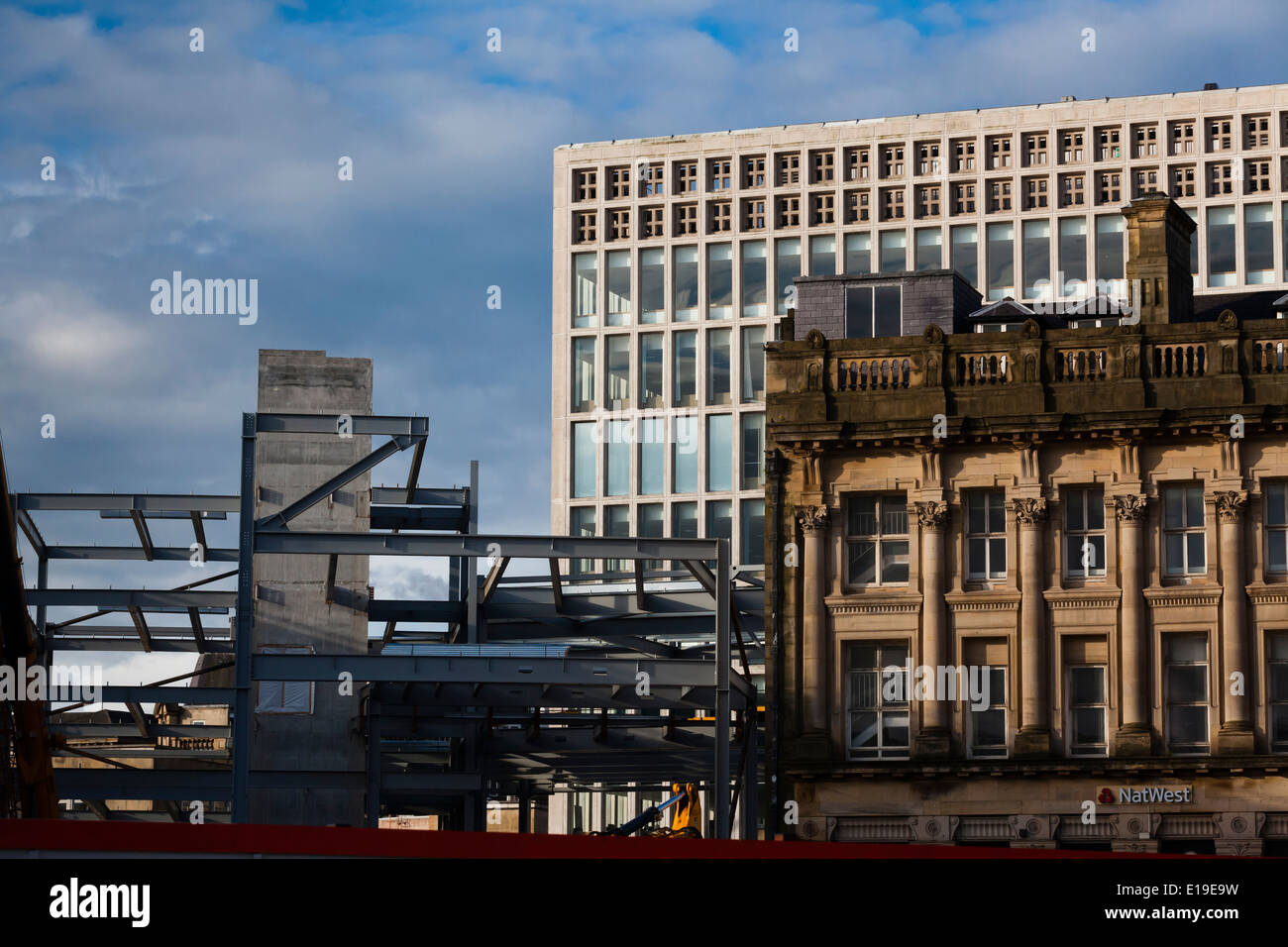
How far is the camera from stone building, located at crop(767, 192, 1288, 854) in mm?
46000

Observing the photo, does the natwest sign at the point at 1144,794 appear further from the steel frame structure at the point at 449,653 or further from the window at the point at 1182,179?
the window at the point at 1182,179

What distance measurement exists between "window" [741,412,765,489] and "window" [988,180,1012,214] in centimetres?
1730

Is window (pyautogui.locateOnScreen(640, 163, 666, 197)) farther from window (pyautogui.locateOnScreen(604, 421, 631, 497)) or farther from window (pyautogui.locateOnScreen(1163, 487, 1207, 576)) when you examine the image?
window (pyautogui.locateOnScreen(1163, 487, 1207, 576))

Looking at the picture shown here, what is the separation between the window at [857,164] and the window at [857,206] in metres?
0.95

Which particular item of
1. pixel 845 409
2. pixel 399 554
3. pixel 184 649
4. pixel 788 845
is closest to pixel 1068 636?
pixel 845 409

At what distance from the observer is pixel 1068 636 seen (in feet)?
155

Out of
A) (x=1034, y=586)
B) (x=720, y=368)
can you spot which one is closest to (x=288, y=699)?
(x=1034, y=586)

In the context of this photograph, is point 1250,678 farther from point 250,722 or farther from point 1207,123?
point 1207,123

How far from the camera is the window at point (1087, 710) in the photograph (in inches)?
1845

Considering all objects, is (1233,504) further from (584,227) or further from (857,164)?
(584,227)

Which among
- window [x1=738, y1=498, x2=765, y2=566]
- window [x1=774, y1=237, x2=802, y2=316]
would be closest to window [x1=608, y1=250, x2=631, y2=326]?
window [x1=774, y1=237, x2=802, y2=316]

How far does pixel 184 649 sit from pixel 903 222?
219 ft

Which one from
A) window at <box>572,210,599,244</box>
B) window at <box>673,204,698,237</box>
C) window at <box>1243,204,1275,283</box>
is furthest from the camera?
window at <box>572,210,599,244</box>
